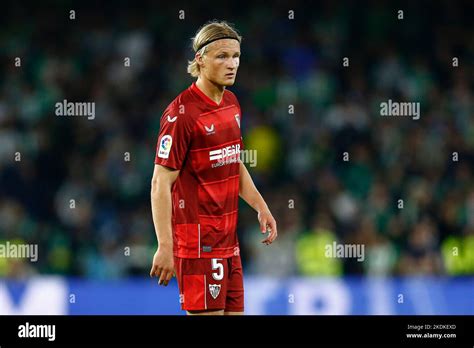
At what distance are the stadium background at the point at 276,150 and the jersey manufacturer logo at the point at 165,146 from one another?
14.5ft

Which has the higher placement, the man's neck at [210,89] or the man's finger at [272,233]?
the man's neck at [210,89]

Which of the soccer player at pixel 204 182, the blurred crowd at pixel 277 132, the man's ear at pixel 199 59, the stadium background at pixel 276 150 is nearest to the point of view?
the soccer player at pixel 204 182

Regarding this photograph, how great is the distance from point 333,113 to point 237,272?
6.96 m

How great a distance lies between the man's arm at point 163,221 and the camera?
561cm

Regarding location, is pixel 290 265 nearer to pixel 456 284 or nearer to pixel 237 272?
pixel 456 284

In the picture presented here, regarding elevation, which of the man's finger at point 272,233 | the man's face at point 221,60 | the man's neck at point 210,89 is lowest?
the man's finger at point 272,233

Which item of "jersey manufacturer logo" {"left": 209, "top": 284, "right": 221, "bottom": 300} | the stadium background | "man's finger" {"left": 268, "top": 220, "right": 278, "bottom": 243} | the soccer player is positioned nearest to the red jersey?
the soccer player

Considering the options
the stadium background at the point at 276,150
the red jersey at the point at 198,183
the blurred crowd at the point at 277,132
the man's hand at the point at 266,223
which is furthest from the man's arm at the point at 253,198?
the blurred crowd at the point at 277,132

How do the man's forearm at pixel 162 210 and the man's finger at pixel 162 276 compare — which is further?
the man's forearm at pixel 162 210

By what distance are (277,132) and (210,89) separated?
6593 mm

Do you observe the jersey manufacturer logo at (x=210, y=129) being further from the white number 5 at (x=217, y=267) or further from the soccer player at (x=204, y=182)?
the white number 5 at (x=217, y=267)

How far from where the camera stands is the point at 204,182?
5.95 metres

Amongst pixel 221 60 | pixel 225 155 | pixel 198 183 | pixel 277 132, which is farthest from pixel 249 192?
pixel 277 132
